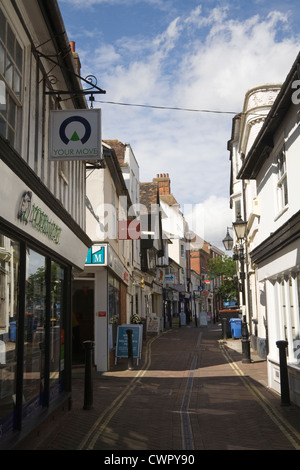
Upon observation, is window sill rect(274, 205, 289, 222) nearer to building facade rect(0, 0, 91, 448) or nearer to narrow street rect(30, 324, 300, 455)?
narrow street rect(30, 324, 300, 455)

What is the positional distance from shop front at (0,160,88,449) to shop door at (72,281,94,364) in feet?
24.2

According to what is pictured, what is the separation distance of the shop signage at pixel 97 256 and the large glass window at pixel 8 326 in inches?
312

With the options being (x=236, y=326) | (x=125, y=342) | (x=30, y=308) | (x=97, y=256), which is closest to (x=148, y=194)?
(x=236, y=326)

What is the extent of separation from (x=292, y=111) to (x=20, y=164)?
17.4 feet

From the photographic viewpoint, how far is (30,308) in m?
6.21

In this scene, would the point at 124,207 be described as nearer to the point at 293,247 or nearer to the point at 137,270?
the point at 137,270

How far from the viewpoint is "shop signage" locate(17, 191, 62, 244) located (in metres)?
5.32

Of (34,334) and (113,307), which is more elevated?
(113,307)

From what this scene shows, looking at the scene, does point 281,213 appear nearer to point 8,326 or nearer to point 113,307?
point 8,326

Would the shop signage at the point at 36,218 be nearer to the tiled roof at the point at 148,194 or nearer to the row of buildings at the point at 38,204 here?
the row of buildings at the point at 38,204

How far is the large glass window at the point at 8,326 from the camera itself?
4934 mm

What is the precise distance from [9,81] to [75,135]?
1.51 m
